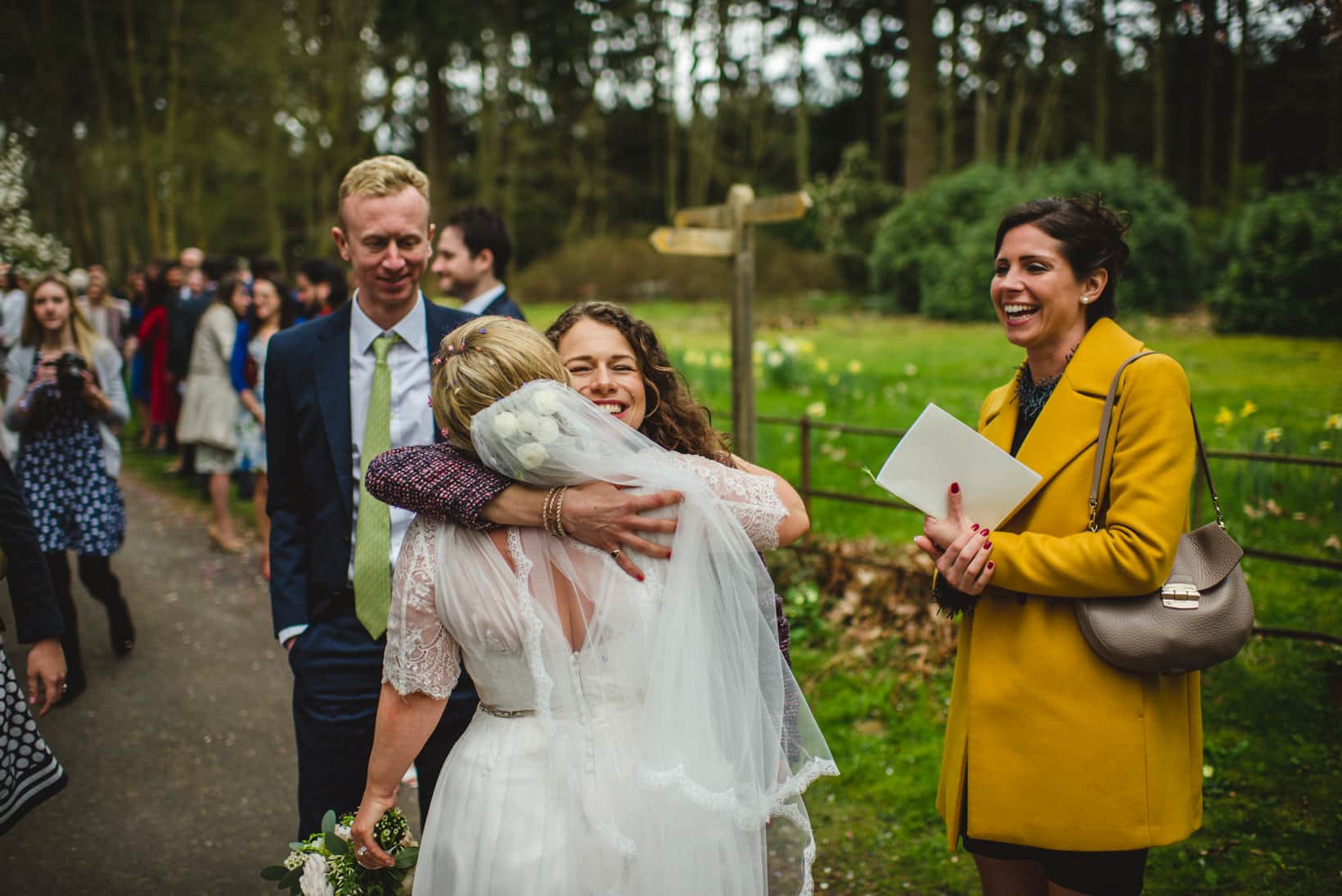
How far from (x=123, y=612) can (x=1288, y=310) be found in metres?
11.6

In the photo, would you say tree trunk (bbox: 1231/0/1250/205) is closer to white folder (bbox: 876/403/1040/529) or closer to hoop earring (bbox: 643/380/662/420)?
Answer: white folder (bbox: 876/403/1040/529)

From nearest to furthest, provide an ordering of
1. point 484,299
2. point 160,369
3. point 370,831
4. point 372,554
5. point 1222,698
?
point 370,831, point 372,554, point 1222,698, point 484,299, point 160,369

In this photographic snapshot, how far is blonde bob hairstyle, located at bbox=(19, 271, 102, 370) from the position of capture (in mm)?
5363

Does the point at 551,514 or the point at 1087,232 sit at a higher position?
the point at 1087,232

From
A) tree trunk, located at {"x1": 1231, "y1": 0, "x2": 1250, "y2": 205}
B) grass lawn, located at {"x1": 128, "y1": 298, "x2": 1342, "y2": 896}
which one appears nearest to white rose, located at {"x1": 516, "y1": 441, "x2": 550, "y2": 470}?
grass lawn, located at {"x1": 128, "y1": 298, "x2": 1342, "y2": 896}

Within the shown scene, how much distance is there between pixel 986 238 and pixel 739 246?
11154 mm

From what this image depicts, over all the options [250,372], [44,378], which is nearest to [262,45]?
[250,372]

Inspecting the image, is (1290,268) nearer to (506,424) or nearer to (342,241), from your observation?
(342,241)

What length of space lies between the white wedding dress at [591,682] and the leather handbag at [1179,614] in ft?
2.64

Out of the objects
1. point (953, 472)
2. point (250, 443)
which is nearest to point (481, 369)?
point (953, 472)

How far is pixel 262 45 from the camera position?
57.4 ft

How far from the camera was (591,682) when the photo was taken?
2.01 m

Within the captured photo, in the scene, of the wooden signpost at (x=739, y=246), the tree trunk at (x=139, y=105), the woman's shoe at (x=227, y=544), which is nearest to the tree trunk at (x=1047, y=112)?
the tree trunk at (x=139, y=105)

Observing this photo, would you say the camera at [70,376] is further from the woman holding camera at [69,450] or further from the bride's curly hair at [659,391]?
the bride's curly hair at [659,391]
